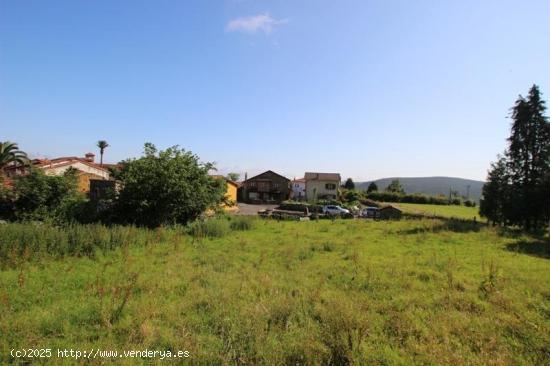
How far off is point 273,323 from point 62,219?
620 inches

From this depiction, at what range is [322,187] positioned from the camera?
6912 cm

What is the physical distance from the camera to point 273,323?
5.39m

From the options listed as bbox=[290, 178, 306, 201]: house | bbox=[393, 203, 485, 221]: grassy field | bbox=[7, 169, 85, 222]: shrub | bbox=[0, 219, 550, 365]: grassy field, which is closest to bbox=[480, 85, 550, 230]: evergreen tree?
bbox=[393, 203, 485, 221]: grassy field

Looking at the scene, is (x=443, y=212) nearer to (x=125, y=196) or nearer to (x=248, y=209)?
(x=248, y=209)

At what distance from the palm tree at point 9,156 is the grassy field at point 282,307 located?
30402 millimetres

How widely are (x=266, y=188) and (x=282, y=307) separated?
196 feet

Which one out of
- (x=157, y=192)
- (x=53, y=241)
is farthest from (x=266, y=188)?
(x=53, y=241)

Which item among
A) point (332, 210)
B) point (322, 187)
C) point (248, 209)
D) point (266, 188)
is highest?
point (322, 187)

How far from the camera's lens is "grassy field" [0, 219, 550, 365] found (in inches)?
179

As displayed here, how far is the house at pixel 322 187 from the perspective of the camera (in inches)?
2694

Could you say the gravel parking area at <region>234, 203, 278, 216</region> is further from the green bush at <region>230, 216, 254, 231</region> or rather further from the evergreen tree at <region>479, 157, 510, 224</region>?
the evergreen tree at <region>479, 157, 510, 224</region>

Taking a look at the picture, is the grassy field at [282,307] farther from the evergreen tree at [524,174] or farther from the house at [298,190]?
the house at [298,190]

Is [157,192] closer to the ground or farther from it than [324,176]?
closer to the ground

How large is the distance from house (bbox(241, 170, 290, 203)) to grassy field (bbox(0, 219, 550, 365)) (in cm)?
5377
